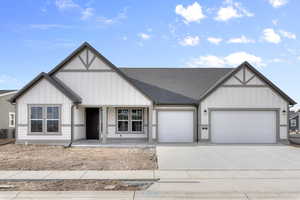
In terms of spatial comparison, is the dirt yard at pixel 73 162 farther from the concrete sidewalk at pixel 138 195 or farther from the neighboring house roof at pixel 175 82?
the neighboring house roof at pixel 175 82

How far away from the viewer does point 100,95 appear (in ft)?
56.2

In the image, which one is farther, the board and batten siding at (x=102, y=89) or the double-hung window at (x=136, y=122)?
the double-hung window at (x=136, y=122)

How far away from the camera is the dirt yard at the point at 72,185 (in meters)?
7.30

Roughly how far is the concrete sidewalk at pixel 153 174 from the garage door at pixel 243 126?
829cm

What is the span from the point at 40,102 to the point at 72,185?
1007cm

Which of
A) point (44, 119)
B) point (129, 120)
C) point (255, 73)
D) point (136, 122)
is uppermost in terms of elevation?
point (255, 73)

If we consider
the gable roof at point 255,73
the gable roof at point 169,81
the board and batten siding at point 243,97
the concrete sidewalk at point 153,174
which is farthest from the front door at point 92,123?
the concrete sidewalk at point 153,174

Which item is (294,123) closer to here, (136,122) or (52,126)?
(136,122)

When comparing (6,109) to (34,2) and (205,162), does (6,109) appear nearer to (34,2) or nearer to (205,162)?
(34,2)

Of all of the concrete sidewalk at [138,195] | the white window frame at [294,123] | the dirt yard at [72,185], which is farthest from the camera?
the white window frame at [294,123]

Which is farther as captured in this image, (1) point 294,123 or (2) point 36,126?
(1) point 294,123

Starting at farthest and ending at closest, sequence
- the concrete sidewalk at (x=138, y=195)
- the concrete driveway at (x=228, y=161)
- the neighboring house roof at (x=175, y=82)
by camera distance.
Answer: the neighboring house roof at (x=175, y=82), the concrete driveway at (x=228, y=161), the concrete sidewalk at (x=138, y=195)

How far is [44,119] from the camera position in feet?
53.6

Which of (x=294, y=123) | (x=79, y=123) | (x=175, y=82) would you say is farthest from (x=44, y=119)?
(x=294, y=123)
